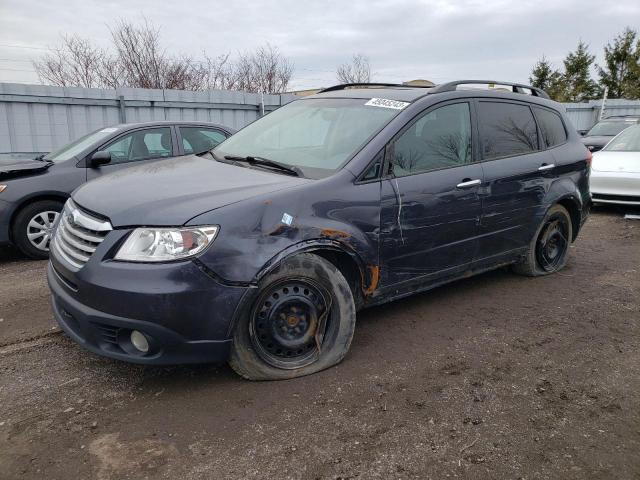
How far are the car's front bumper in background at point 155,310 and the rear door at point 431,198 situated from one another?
3.98 ft

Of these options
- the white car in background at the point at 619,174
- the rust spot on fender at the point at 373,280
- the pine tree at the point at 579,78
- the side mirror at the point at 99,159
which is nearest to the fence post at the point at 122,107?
the side mirror at the point at 99,159

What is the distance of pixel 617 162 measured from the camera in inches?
331

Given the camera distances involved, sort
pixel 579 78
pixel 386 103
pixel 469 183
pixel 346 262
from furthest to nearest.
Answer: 1. pixel 579 78
2. pixel 469 183
3. pixel 386 103
4. pixel 346 262

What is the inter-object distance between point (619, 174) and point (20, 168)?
8474 mm

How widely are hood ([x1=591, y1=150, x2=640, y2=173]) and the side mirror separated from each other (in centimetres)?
704

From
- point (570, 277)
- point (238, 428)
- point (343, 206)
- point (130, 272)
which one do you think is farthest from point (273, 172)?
point (570, 277)

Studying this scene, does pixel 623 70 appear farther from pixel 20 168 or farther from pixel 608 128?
pixel 20 168

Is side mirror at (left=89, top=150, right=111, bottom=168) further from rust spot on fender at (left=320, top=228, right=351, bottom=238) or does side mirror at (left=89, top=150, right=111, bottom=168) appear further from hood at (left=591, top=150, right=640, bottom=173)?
hood at (left=591, top=150, right=640, bottom=173)

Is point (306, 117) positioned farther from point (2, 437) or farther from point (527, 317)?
point (2, 437)

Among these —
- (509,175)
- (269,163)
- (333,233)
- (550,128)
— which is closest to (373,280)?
(333,233)

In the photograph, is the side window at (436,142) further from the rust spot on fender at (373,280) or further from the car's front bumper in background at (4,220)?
the car's front bumper in background at (4,220)

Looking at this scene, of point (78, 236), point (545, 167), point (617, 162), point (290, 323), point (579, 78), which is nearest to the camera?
point (78, 236)

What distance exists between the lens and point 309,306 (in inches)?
119

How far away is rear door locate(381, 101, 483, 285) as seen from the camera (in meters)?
3.39
